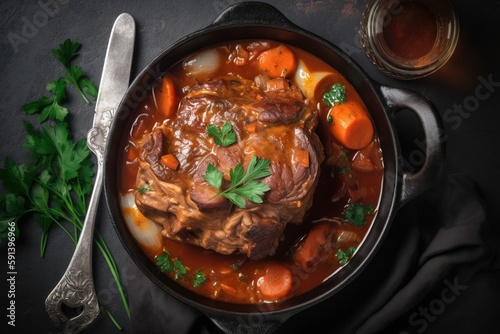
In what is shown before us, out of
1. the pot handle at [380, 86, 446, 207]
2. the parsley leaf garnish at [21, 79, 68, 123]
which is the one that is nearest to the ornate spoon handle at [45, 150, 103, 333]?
the parsley leaf garnish at [21, 79, 68, 123]

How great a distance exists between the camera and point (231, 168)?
365cm

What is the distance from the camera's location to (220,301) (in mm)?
4207

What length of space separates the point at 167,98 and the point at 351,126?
1.49m

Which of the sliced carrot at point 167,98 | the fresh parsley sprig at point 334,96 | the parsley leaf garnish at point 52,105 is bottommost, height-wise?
the fresh parsley sprig at point 334,96

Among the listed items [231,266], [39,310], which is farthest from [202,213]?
[39,310]

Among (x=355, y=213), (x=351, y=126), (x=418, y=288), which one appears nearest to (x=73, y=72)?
(x=351, y=126)

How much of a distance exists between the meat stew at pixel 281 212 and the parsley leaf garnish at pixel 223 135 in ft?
0.41

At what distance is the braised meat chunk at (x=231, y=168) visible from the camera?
3.69 m

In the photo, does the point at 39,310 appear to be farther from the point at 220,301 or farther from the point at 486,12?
the point at 486,12

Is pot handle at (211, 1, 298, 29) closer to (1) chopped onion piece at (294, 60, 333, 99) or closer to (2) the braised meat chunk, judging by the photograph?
(1) chopped onion piece at (294, 60, 333, 99)

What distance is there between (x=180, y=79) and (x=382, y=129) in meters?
1.69

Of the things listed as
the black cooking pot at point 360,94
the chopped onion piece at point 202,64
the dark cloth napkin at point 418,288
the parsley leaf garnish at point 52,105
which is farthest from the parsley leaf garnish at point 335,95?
the parsley leaf garnish at point 52,105

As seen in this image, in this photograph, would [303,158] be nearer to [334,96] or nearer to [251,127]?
[251,127]

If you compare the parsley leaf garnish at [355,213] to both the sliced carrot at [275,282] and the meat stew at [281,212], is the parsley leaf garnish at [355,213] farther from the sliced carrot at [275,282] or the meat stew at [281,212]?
the sliced carrot at [275,282]
